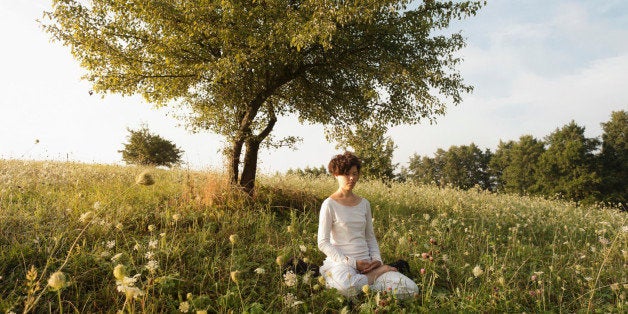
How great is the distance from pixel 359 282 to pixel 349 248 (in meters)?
0.56

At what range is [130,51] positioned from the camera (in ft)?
32.0

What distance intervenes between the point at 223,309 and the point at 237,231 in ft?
9.52

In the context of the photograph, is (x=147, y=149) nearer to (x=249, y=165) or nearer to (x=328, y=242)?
(x=249, y=165)

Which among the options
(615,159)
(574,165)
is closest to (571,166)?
(574,165)

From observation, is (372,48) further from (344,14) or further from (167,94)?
(167,94)

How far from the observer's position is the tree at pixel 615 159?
120ft

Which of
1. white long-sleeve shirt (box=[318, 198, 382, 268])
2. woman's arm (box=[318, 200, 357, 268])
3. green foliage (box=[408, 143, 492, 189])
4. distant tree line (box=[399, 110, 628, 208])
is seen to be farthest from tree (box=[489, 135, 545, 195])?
woman's arm (box=[318, 200, 357, 268])

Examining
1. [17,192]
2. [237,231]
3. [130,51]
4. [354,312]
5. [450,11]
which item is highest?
[450,11]

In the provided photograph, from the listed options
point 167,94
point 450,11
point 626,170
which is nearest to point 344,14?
point 450,11

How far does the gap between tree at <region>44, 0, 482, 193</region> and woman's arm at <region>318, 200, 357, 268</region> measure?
3866 mm

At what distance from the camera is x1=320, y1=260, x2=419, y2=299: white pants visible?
184 inches

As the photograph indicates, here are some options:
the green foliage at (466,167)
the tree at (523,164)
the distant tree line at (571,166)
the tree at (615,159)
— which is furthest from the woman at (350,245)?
the green foliage at (466,167)

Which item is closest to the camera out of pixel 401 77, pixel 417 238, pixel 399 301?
pixel 399 301

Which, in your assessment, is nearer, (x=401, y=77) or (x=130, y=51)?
(x=401, y=77)
